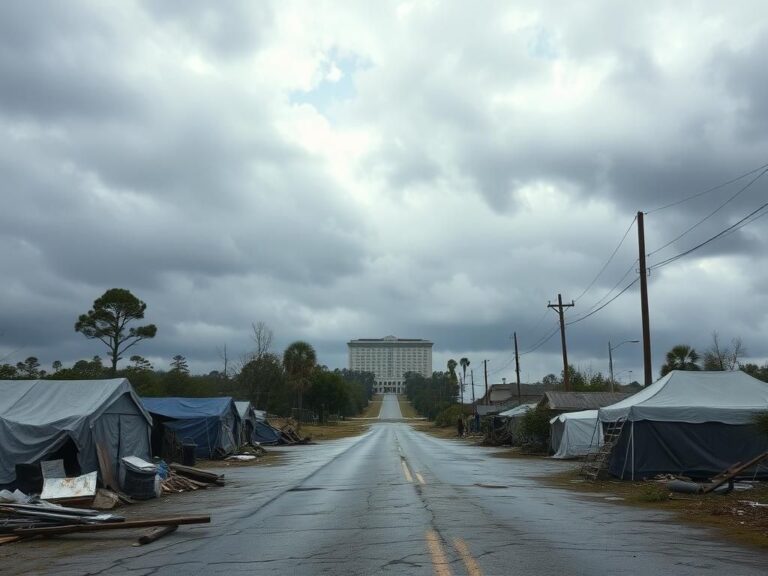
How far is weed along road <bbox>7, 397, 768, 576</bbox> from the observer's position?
857 centimetres

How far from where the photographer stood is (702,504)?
16.1 m

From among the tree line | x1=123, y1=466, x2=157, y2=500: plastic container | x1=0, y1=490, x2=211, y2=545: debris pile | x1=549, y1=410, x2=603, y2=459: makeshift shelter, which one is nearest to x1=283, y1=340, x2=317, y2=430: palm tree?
the tree line

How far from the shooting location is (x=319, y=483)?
2155 cm

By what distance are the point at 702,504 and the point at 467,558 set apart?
973 centimetres

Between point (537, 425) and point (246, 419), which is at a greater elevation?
point (246, 419)

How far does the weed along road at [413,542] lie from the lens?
8570 millimetres

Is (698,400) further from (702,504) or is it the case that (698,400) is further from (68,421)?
(68,421)

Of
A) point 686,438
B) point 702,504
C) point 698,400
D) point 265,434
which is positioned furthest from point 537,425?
point 702,504

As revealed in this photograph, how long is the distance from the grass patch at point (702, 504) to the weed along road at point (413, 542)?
628 mm

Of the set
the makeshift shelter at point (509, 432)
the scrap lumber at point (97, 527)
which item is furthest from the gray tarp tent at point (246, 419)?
the scrap lumber at point (97, 527)

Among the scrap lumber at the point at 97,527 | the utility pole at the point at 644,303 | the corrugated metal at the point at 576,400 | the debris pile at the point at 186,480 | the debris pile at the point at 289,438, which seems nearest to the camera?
the scrap lumber at the point at 97,527

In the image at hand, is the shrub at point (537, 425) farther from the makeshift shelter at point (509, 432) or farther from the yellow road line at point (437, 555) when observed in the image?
the yellow road line at point (437, 555)

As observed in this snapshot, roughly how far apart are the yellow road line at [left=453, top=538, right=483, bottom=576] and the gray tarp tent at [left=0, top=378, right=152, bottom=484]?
42.5 ft

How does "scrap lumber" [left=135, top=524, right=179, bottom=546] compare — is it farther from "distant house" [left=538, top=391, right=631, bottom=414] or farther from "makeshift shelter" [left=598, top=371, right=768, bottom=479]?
"distant house" [left=538, top=391, right=631, bottom=414]
